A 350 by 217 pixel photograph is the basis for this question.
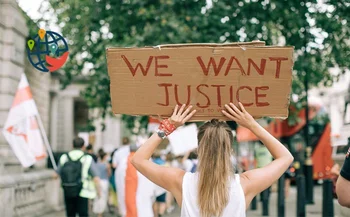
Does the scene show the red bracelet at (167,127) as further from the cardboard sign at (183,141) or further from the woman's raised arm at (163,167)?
the cardboard sign at (183,141)

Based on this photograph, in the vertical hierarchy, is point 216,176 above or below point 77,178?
above

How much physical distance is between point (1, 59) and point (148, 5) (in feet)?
15.7

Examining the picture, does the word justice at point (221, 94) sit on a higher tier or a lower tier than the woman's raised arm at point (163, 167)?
higher

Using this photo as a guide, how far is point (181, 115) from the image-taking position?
3.80 m

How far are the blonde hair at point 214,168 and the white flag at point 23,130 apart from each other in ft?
23.7

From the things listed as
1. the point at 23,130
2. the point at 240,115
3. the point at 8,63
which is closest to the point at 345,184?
the point at 240,115

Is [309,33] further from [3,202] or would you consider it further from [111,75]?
[111,75]

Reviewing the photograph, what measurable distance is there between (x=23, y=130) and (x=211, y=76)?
24.5 feet

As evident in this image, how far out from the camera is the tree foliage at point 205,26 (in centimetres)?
1414

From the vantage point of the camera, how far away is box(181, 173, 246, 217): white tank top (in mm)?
3408

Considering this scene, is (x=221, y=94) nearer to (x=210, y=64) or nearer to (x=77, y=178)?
(x=210, y=64)

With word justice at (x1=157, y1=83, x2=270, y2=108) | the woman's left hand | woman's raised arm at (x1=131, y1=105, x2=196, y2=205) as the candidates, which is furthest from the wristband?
the woman's left hand

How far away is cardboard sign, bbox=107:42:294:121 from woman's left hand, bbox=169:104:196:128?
0.05 m

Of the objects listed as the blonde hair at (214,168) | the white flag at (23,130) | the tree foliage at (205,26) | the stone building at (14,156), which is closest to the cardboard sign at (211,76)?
the blonde hair at (214,168)
